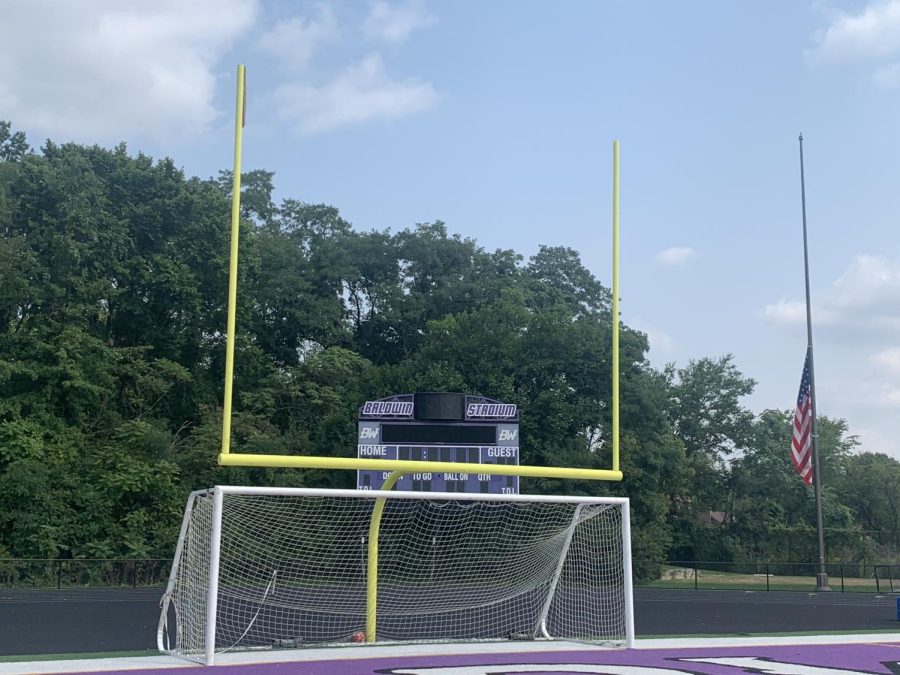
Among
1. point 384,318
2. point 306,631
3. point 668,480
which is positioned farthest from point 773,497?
point 306,631

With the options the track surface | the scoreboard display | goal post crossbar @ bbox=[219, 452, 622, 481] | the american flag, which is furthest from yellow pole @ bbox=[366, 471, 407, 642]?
the american flag

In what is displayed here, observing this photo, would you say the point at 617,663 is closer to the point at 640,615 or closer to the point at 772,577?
the point at 640,615

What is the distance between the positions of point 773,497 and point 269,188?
25.2 meters

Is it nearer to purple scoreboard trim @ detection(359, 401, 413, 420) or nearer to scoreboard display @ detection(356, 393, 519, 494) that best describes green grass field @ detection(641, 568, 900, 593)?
scoreboard display @ detection(356, 393, 519, 494)

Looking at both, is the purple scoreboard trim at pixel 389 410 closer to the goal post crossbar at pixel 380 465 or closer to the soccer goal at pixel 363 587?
the soccer goal at pixel 363 587

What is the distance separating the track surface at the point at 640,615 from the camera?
12.5 meters

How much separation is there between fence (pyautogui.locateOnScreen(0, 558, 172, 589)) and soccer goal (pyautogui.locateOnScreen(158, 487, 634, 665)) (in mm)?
7385

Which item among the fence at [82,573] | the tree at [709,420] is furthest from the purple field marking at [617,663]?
the tree at [709,420]

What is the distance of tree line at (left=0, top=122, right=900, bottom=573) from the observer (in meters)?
27.5

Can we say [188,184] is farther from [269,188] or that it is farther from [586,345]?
[586,345]

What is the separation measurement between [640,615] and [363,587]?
5.53 metres

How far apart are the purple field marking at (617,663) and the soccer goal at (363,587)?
752mm

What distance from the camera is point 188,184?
106 ft

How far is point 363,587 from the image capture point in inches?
594
